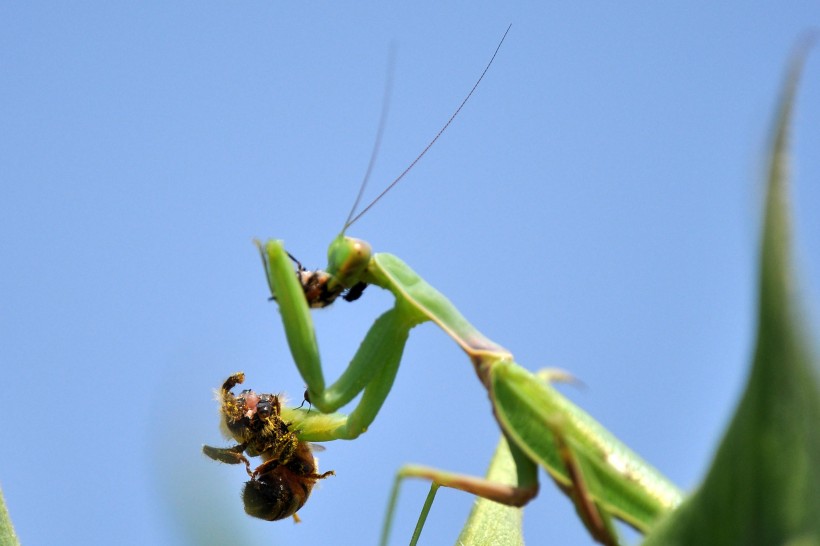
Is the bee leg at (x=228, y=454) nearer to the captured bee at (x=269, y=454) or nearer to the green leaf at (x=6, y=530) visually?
the captured bee at (x=269, y=454)

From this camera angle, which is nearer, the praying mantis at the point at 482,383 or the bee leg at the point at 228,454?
the praying mantis at the point at 482,383

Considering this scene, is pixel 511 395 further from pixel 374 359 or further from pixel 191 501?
pixel 191 501

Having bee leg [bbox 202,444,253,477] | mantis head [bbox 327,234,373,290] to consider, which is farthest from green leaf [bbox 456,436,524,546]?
mantis head [bbox 327,234,373,290]

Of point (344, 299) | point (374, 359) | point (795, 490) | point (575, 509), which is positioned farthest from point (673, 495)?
point (795, 490)

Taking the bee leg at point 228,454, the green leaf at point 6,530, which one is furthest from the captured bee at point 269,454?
the green leaf at point 6,530

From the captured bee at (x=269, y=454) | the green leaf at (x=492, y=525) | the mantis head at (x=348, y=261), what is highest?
the mantis head at (x=348, y=261)

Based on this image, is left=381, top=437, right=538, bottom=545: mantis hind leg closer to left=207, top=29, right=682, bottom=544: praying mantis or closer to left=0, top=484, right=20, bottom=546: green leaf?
left=207, top=29, right=682, bottom=544: praying mantis
